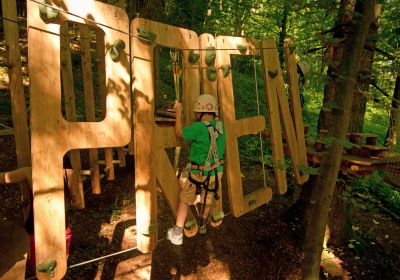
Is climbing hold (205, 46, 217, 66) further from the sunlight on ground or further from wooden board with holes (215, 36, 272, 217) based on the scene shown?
the sunlight on ground

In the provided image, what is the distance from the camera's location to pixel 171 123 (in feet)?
12.5

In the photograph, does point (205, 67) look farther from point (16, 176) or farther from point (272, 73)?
point (16, 176)

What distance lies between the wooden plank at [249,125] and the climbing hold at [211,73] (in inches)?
25.5

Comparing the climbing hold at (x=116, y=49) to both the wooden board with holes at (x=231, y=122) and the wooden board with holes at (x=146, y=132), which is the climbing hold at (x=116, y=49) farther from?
the wooden board with holes at (x=231, y=122)

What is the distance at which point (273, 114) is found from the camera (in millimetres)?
3955

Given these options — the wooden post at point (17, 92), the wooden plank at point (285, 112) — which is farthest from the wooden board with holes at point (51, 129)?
the wooden plank at point (285, 112)

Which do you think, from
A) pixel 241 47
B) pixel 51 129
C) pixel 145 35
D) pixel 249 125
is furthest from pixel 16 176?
pixel 241 47

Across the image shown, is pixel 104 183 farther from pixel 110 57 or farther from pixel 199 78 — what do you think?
pixel 110 57

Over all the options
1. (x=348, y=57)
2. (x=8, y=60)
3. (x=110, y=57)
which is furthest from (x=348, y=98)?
(x=8, y=60)

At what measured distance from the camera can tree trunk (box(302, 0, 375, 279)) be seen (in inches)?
142

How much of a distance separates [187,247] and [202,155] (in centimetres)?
315

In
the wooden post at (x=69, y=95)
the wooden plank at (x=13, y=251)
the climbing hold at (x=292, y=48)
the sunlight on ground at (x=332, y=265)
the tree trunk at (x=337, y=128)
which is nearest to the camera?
the wooden plank at (x=13, y=251)

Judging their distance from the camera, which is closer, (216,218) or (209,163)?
(209,163)

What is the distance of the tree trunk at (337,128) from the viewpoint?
3609mm
